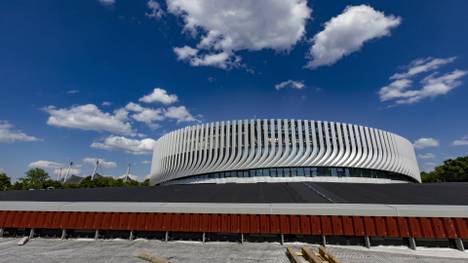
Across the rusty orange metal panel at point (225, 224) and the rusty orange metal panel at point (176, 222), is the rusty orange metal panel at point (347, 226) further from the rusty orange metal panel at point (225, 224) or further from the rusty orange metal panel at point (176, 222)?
the rusty orange metal panel at point (176, 222)

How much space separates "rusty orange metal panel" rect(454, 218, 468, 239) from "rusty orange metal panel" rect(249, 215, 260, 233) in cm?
1029

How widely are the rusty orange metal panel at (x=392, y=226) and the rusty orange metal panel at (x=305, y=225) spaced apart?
4165mm

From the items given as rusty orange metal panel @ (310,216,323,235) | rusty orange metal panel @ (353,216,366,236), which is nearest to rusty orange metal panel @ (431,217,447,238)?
rusty orange metal panel @ (353,216,366,236)

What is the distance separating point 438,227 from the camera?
11.6 m

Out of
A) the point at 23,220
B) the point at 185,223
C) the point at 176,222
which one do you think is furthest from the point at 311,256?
the point at 23,220

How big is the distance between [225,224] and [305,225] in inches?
184

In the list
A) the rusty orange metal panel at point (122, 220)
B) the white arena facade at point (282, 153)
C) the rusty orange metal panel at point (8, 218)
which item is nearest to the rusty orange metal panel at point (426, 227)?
the rusty orange metal panel at point (122, 220)

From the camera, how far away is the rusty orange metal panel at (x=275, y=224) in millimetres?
12797

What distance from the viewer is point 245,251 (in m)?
11.9

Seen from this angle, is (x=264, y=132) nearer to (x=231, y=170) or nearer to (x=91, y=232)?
(x=231, y=170)

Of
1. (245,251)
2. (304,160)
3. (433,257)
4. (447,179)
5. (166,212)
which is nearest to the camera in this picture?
(433,257)

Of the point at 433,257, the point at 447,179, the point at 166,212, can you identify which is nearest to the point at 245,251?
the point at 166,212

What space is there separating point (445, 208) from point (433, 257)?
9.44ft

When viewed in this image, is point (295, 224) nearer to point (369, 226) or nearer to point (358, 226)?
point (358, 226)
